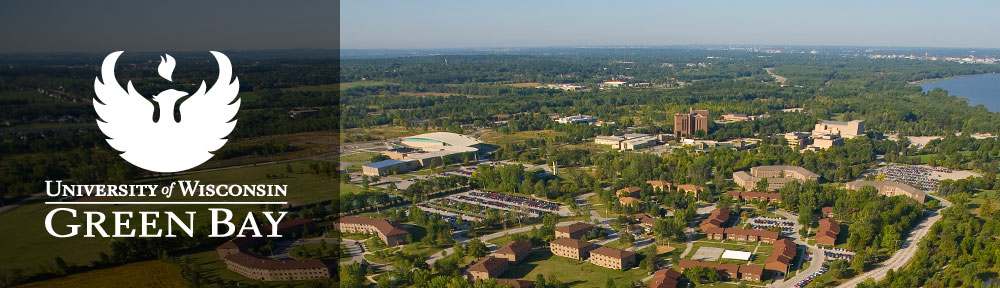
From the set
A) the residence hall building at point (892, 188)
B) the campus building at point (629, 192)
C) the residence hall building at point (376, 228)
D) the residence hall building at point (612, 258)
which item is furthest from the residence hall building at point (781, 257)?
the residence hall building at point (376, 228)

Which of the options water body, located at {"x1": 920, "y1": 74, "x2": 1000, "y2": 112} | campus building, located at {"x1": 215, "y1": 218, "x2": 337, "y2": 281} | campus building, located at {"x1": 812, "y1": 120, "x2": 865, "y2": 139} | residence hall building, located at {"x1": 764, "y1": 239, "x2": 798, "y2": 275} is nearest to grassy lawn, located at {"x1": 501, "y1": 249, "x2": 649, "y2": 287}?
residence hall building, located at {"x1": 764, "y1": 239, "x2": 798, "y2": 275}

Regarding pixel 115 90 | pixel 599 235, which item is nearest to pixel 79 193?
pixel 115 90

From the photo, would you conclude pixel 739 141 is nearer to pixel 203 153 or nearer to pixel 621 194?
pixel 621 194

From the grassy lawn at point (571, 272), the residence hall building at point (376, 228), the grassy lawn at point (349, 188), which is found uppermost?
the grassy lawn at point (349, 188)

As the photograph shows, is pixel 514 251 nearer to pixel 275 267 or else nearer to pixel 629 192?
pixel 275 267

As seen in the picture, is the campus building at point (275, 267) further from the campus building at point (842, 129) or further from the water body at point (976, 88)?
the water body at point (976, 88)

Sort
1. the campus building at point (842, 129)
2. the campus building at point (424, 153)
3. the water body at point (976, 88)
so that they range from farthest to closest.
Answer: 1. the water body at point (976, 88)
2. the campus building at point (842, 129)
3. the campus building at point (424, 153)

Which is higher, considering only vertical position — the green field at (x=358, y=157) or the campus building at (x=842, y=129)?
the campus building at (x=842, y=129)

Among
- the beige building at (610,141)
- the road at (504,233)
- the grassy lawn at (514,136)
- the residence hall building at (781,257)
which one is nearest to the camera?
the residence hall building at (781,257)
